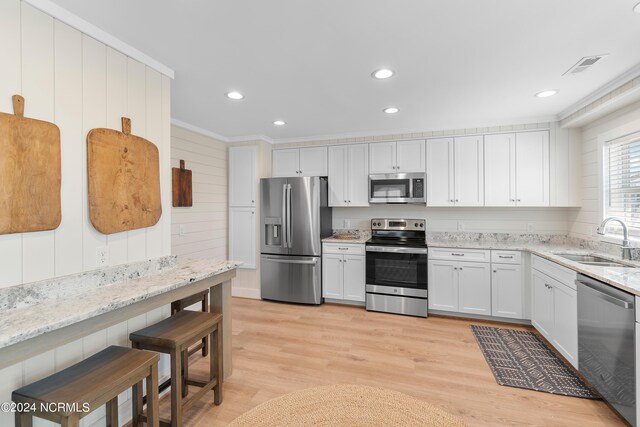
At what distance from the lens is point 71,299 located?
156 cm

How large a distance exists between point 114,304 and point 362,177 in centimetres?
348

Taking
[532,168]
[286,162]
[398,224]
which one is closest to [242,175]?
[286,162]

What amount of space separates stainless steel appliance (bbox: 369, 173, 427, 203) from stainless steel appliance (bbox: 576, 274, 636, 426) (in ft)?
6.70

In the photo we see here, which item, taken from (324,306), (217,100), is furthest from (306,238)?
(217,100)

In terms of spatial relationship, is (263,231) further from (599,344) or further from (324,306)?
(599,344)

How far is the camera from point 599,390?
2105mm

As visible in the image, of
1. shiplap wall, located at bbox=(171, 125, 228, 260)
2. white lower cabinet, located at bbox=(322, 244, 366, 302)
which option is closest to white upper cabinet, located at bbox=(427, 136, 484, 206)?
white lower cabinet, located at bbox=(322, 244, 366, 302)

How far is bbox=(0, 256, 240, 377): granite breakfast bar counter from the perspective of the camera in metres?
1.20

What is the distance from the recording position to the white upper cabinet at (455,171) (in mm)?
3875

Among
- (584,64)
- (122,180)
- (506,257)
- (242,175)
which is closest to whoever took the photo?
(122,180)

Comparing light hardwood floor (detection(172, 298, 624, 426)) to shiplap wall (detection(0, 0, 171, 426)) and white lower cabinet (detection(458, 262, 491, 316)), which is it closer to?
white lower cabinet (detection(458, 262, 491, 316))

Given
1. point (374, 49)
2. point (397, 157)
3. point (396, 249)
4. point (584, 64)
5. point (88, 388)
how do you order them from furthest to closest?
1. point (397, 157)
2. point (396, 249)
3. point (584, 64)
4. point (374, 49)
5. point (88, 388)

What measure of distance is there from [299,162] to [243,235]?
1442mm

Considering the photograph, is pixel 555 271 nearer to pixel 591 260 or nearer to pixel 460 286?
pixel 591 260
